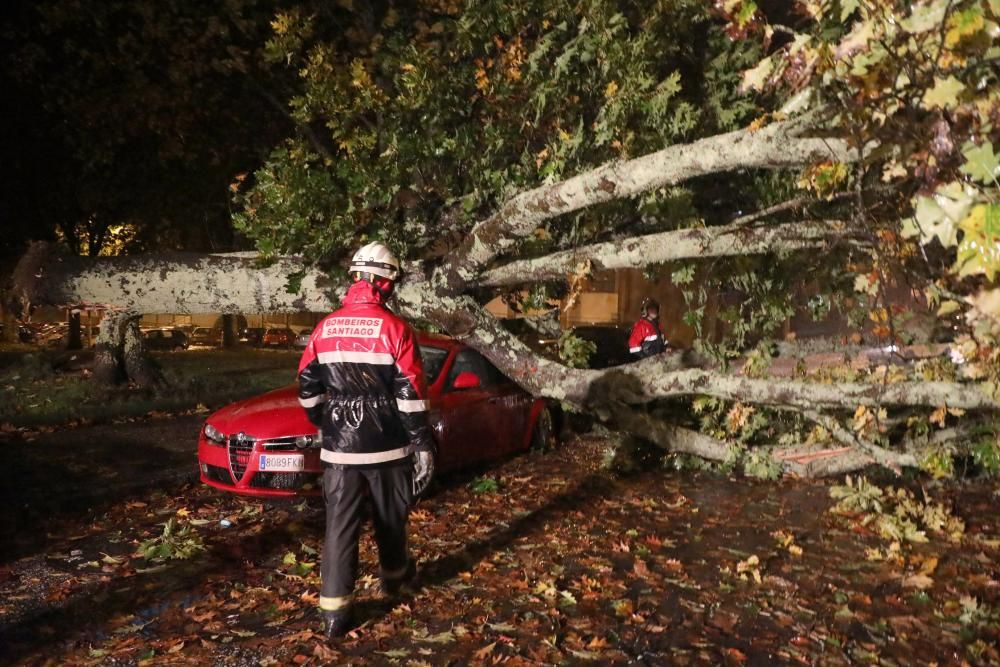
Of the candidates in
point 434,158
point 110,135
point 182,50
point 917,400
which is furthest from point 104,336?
point 917,400

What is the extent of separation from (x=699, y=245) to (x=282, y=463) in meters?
4.02

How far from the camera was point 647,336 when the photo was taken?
10.3 meters

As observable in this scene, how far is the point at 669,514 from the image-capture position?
688 centimetres

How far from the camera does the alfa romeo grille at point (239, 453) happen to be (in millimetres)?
6367

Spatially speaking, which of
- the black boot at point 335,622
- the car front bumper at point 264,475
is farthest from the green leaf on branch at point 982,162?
the car front bumper at point 264,475

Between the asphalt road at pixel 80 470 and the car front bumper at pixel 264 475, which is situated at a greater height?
the car front bumper at pixel 264 475

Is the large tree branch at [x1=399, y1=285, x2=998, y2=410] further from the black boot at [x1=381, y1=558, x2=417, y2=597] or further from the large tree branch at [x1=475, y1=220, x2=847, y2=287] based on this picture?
the black boot at [x1=381, y1=558, x2=417, y2=597]

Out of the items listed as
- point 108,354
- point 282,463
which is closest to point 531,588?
point 282,463

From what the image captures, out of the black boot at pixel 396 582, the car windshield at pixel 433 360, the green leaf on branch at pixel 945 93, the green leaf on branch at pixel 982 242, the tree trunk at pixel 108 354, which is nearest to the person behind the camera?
the green leaf on branch at pixel 982 242

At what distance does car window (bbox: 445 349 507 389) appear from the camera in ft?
26.2

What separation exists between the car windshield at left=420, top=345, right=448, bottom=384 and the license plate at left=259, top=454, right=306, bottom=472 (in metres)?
1.70

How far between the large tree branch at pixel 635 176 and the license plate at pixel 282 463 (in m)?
2.61

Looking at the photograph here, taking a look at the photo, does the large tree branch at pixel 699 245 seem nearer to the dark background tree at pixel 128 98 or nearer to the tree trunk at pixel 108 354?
the dark background tree at pixel 128 98

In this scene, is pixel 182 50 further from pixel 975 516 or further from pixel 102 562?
pixel 975 516
